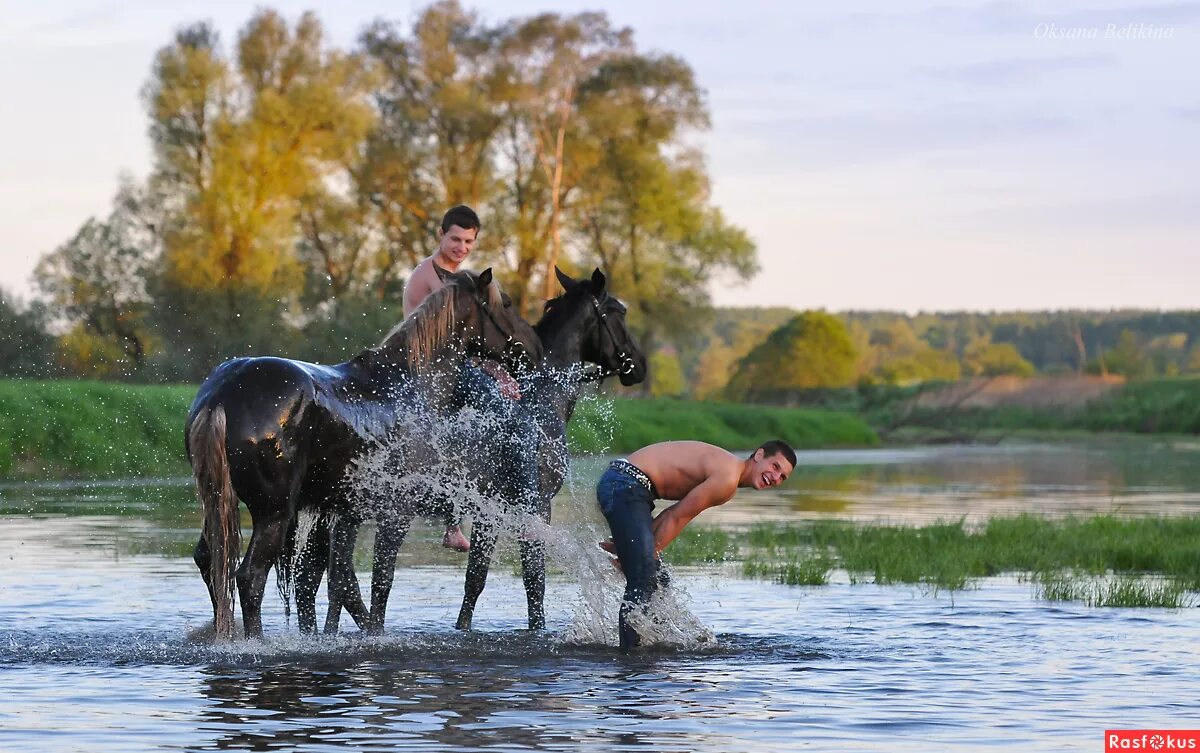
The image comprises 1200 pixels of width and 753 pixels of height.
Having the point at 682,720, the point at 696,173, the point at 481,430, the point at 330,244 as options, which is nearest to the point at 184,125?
the point at 330,244

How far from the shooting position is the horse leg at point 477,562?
1017cm

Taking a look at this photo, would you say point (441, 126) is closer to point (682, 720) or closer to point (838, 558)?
point (838, 558)

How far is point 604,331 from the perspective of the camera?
1074 cm

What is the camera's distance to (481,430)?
10141 mm

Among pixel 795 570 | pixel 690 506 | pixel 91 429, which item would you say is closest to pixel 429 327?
pixel 690 506

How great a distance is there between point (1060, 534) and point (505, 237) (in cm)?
3800

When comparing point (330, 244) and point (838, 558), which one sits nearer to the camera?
point (838, 558)

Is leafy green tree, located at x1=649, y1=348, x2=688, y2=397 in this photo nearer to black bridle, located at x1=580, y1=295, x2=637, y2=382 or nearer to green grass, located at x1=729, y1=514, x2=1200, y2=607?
green grass, located at x1=729, y1=514, x2=1200, y2=607

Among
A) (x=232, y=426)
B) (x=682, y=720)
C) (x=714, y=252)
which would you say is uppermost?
(x=714, y=252)

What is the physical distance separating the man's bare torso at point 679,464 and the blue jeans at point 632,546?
219 millimetres

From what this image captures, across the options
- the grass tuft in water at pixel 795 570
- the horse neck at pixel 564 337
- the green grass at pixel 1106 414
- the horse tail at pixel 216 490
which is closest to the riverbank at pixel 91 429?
the grass tuft in water at pixel 795 570

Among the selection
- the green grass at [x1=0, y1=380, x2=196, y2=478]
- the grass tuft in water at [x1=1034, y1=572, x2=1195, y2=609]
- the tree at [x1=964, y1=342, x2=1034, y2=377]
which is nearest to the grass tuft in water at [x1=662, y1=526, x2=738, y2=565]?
the grass tuft in water at [x1=1034, y1=572, x2=1195, y2=609]

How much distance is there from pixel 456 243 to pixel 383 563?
199 cm

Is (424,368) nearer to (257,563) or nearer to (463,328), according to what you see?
(463,328)
